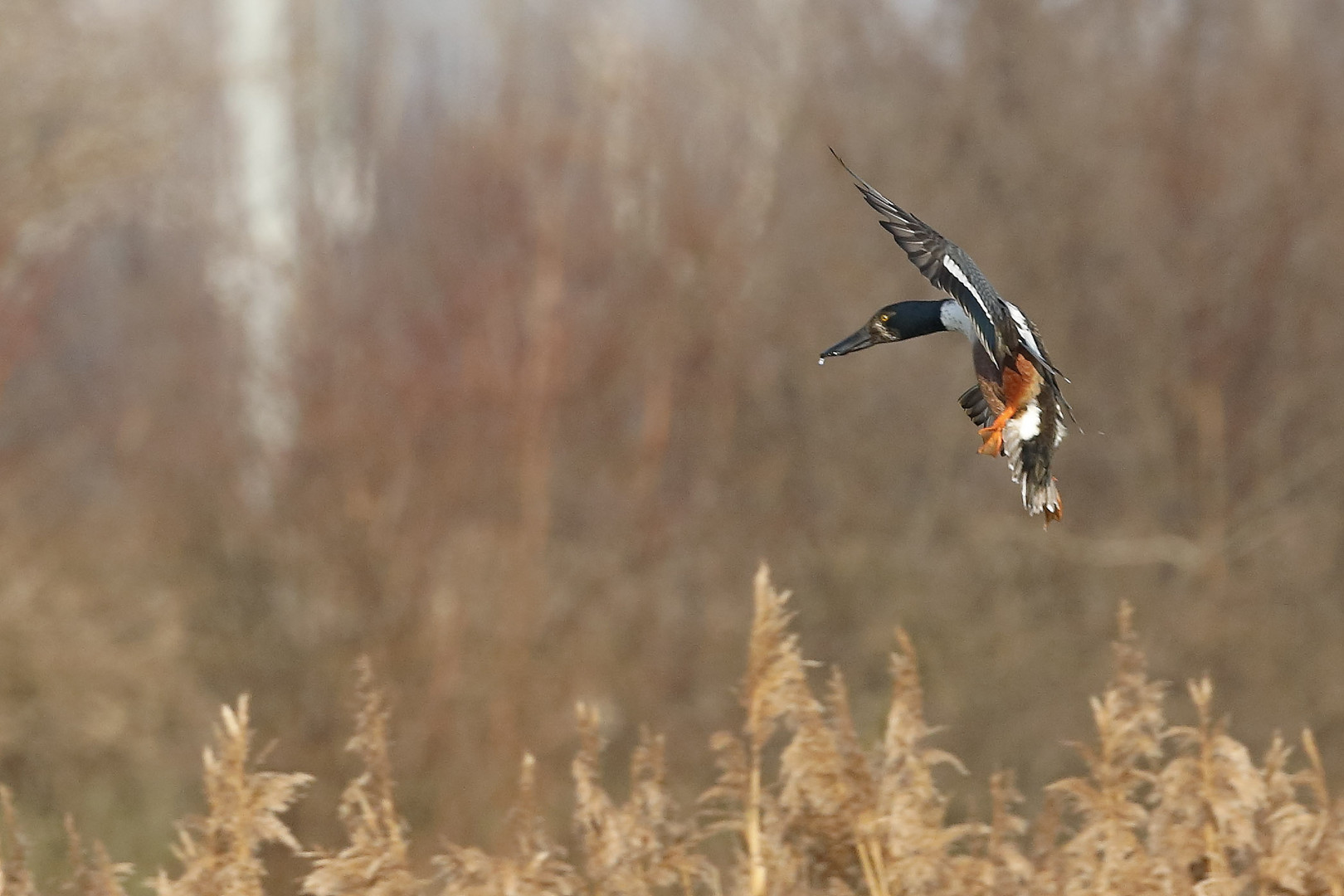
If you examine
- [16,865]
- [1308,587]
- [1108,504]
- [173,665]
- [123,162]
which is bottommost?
[16,865]

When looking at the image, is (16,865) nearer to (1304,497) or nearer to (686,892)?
(686,892)

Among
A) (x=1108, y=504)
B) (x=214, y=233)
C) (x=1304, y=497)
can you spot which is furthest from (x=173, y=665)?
(x=1304, y=497)

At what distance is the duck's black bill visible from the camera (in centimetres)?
287

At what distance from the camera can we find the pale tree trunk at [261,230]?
1046 centimetres

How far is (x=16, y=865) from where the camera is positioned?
377 cm

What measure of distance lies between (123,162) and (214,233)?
2.00 metres

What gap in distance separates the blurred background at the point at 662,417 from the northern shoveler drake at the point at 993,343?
6055 millimetres

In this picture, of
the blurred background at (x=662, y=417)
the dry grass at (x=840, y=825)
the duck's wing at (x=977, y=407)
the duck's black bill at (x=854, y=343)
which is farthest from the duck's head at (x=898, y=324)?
the blurred background at (x=662, y=417)

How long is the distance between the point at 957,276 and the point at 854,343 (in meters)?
0.19

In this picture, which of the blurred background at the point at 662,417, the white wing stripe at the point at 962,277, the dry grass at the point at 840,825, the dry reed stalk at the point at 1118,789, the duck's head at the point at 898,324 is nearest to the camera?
the white wing stripe at the point at 962,277

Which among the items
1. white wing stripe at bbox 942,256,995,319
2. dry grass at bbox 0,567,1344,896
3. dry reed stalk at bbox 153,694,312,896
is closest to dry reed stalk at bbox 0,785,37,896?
dry grass at bbox 0,567,1344,896

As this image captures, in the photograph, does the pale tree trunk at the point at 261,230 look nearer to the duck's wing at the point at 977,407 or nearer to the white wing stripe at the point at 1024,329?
the duck's wing at the point at 977,407

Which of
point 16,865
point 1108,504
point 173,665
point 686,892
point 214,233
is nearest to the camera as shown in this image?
→ point 16,865

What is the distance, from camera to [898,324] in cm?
307
